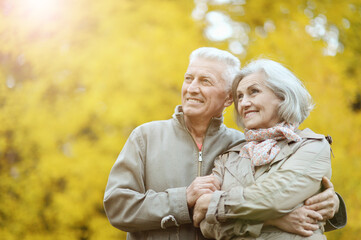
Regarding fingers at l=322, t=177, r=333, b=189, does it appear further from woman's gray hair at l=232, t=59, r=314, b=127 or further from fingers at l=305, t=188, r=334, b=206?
woman's gray hair at l=232, t=59, r=314, b=127

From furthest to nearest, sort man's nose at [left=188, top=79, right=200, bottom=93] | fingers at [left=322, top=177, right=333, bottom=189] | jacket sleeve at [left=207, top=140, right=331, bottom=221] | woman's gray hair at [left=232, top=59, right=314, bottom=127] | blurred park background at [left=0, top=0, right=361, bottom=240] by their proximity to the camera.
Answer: blurred park background at [left=0, top=0, right=361, bottom=240]
man's nose at [left=188, top=79, right=200, bottom=93]
woman's gray hair at [left=232, top=59, right=314, bottom=127]
fingers at [left=322, top=177, right=333, bottom=189]
jacket sleeve at [left=207, top=140, right=331, bottom=221]

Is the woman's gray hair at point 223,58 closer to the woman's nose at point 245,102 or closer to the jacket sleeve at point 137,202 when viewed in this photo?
the woman's nose at point 245,102

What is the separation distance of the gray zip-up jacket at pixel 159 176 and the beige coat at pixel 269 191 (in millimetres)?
241

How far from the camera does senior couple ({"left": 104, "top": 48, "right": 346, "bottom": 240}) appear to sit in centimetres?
166

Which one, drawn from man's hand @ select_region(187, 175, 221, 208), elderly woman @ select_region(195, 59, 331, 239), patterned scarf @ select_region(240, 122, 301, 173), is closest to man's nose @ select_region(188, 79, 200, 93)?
elderly woman @ select_region(195, 59, 331, 239)

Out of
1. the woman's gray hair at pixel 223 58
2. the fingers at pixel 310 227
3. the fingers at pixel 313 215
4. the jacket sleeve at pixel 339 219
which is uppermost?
the woman's gray hair at pixel 223 58

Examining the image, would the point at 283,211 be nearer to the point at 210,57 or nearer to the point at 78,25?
the point at 210,57

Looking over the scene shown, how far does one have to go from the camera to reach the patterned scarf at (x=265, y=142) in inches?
68.7

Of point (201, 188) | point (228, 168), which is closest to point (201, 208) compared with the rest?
point (201, 188)

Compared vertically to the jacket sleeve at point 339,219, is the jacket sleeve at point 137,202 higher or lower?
higher

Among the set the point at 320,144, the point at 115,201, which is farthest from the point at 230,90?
the point at 115,201

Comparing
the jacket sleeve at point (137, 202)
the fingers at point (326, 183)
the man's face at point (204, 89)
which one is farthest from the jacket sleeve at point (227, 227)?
the man's face at point (204, 89)

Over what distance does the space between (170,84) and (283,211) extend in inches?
109

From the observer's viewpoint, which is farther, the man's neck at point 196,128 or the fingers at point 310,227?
the man's neck at point 196,128
